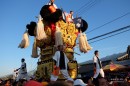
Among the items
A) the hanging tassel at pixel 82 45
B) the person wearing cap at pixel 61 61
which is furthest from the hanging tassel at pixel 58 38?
the hanging tassel at pixel 82 45

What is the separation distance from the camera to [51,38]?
8.36 m

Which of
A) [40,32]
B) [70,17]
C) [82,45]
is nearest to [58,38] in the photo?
[40,32]

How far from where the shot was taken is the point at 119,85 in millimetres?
4633

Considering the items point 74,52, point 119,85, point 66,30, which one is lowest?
point 119,85

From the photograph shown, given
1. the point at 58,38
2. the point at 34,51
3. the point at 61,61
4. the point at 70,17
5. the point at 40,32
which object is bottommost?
the point at 61,61

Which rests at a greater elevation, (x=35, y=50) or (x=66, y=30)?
(x=66, y=30)

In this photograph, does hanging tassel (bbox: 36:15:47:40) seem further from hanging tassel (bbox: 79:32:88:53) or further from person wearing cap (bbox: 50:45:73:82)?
hanging tassel (bbox: 79:32:88:53)

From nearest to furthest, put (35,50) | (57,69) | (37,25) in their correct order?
(57,69) < (37,25) < (35,50)

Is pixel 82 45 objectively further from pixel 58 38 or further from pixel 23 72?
pixel 23 72

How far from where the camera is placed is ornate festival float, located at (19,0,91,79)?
816cm

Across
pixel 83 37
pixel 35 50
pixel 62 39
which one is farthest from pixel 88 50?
pixel 35 50

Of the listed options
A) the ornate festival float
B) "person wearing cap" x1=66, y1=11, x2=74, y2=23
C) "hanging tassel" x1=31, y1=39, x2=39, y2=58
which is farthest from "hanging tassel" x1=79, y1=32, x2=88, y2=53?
"hanging tassel" x1=31, y1=39, x2=39, y2=58

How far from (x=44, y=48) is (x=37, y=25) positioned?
2.78 ft

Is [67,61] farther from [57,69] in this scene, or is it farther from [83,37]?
[83,37]
